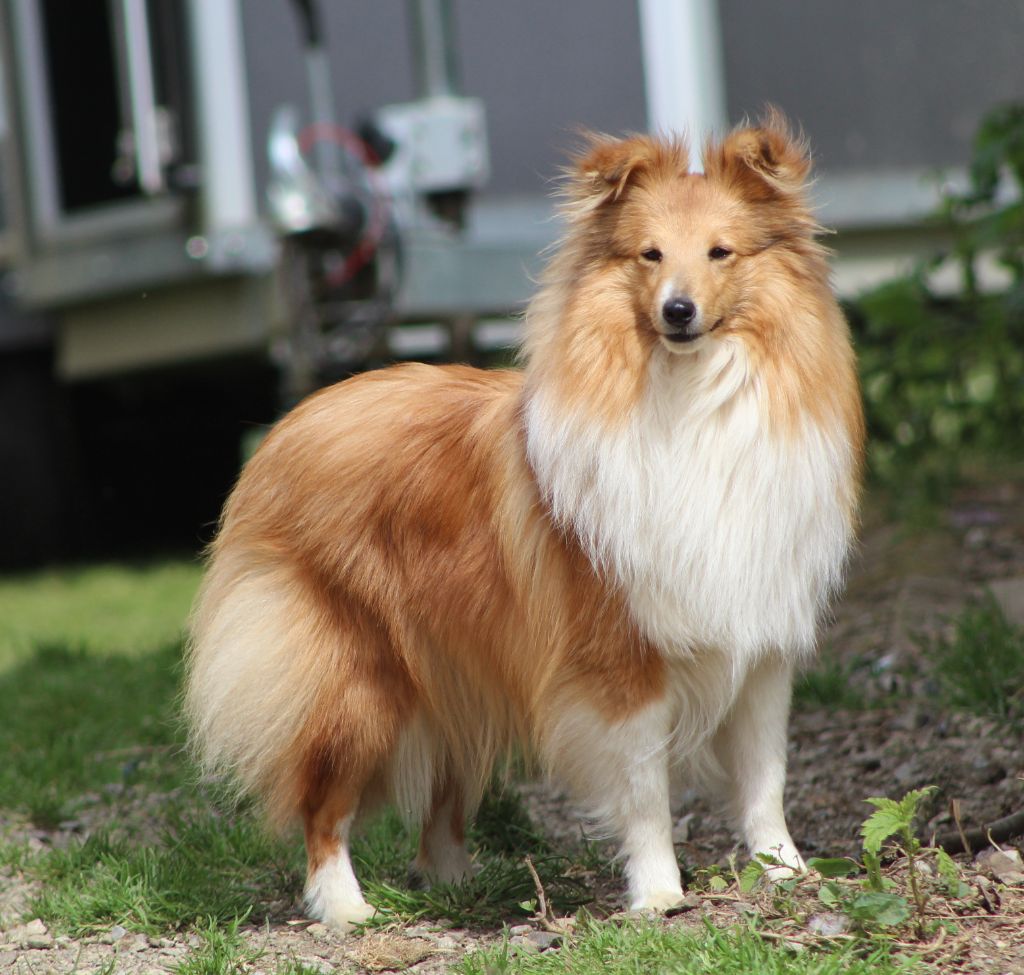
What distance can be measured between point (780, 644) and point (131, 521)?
7672 millimetres

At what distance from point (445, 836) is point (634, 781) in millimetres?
691

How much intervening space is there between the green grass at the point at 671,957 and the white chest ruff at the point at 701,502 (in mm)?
604

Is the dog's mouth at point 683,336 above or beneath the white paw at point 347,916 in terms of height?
above

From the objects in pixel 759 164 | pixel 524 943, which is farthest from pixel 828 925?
pixel 759 164

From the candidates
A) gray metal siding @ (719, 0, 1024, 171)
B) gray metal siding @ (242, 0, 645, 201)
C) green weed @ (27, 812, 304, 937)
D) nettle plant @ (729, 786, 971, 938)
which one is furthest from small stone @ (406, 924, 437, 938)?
gray metal siding @ (719, 0, 1024, 171)

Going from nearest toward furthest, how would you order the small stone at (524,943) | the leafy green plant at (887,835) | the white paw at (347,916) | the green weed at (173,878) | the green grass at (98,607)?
the leafy green plant at (887,835) < the small stone at (524,943) < the white paw at (347,916) < the green weed at (173,878) < the green grass at (98,607)

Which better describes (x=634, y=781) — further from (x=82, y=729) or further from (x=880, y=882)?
(x=82, y=729)

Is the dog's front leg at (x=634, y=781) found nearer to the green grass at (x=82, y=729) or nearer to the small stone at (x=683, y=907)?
the small stone at (x=683, y=907)

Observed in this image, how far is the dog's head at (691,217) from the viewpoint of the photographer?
3.14 meters

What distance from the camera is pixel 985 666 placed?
4211mm

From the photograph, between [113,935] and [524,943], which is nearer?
[524,943]

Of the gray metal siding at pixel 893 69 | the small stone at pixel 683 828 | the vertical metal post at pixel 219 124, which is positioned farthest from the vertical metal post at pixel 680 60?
the small stone at pixel 683 828

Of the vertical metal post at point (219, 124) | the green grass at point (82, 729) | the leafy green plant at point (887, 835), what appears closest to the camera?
the leafy green plant at point (887, 835)

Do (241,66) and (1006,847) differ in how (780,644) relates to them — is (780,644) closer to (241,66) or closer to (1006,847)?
(1006,847)
